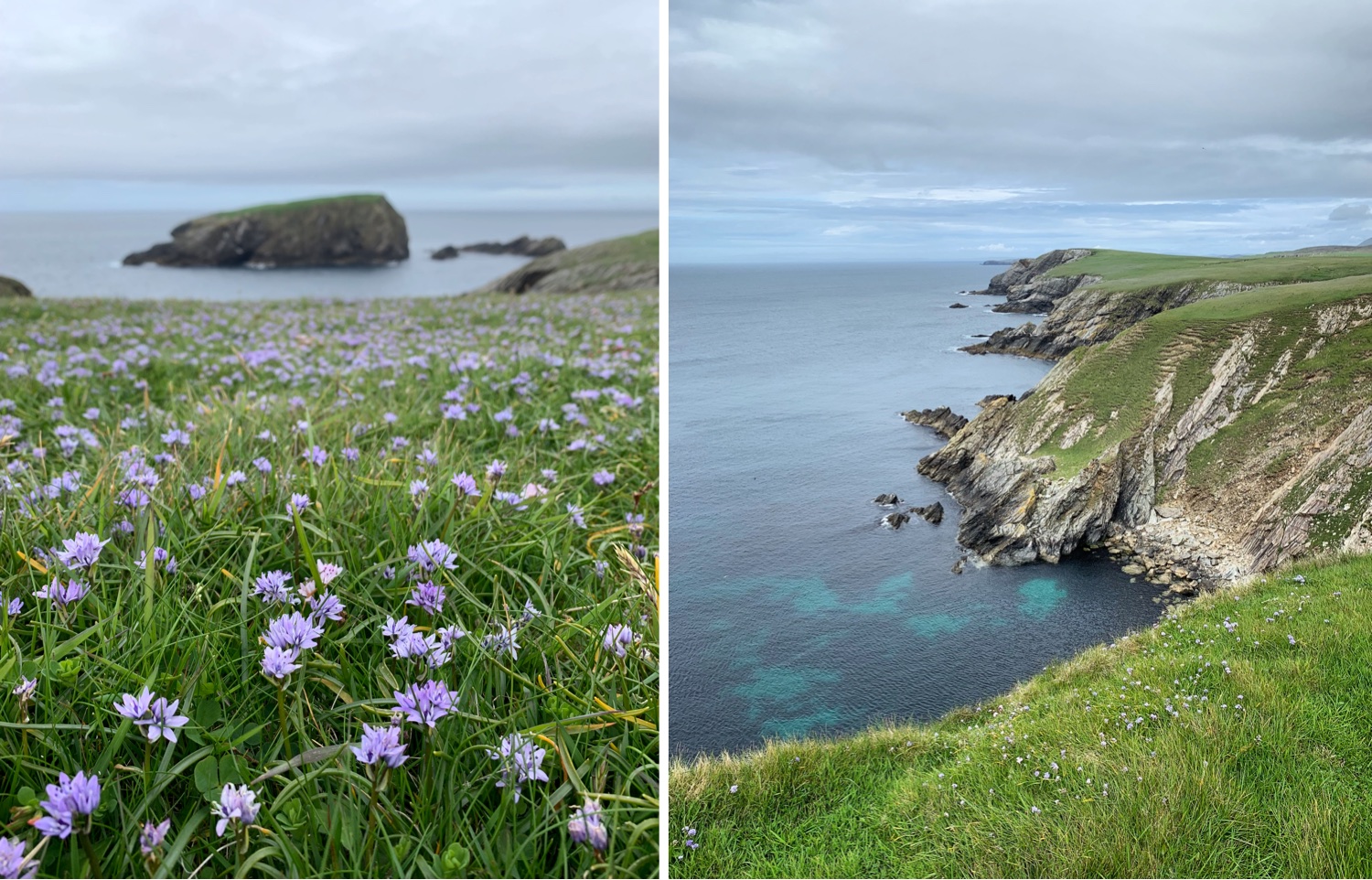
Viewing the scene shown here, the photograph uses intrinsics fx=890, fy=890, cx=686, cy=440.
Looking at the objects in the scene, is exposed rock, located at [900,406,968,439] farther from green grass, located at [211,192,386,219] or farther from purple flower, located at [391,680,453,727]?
green grass, located at [211,192,386,219]

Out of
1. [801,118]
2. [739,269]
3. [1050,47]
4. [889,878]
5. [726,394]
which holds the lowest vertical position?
[889,878]

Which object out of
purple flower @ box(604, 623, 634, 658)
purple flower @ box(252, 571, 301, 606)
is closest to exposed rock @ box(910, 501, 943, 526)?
purple flower @ box(604, 623, 634, 658)

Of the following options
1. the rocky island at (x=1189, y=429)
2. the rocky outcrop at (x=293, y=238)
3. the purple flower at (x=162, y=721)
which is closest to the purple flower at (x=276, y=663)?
the purple flower at (x=162, y=721)

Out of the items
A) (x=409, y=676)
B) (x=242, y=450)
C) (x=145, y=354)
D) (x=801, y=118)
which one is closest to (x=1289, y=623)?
(x=801, y=118)

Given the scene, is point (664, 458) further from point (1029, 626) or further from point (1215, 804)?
point (1215, 804)

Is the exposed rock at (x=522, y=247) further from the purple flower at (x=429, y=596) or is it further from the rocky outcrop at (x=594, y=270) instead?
the purple flower at (x=429, y=596)

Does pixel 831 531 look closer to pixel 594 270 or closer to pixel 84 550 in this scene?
pixel 84 550
